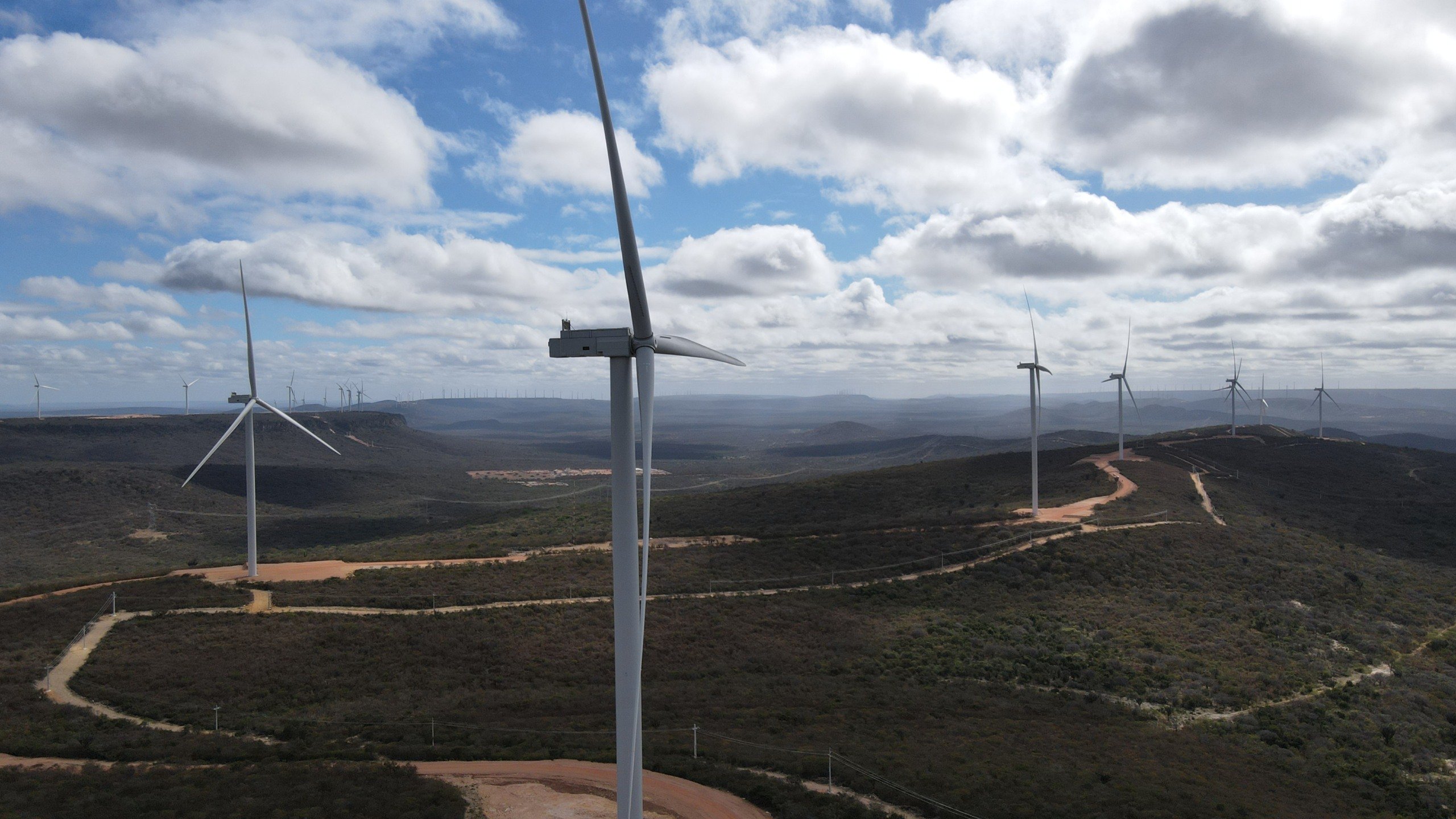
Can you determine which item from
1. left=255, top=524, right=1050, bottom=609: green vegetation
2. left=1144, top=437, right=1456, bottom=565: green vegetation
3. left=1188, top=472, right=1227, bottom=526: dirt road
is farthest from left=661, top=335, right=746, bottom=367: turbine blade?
left=1144, top=437, right=1456, bottom=565: green vegetation

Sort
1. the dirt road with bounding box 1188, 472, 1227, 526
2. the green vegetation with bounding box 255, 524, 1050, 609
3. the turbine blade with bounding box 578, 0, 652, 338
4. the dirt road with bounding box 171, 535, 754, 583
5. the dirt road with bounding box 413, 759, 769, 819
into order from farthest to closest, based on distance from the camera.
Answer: the dirt road with bounding box 1188, 472, 1227, 526 → the dirt road with bounding box 171, 535, 754, 583 → the green vegetation with bounding box 255, 524, 1050, 609 → the dirt road with bounding box 413, 759, 769, 819 → the turbine blade with bounding box 578, 0, 652, 338

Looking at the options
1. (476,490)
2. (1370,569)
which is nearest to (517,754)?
(1370,569)

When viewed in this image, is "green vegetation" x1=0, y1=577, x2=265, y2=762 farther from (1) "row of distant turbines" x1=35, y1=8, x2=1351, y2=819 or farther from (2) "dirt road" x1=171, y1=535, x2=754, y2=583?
(1) "row of distant turbines" x1=35, y1=8, x2=1351, y2=819

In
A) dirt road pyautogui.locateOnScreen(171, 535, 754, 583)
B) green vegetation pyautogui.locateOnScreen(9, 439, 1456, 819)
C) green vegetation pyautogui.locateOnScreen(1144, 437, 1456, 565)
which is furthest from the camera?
green vegetation pyautogui.locateOnScreen(1144, 437, 1456, 565)

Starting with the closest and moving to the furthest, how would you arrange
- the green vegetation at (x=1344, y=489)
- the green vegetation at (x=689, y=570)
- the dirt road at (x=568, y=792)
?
1. the dirt road at (x=568, y=792)
2. the green vegetation at (x=689, y=570)
3. the green vegetation at (x=1344, y=489)

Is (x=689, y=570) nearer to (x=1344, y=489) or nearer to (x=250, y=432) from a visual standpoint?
(x=250, y=432)

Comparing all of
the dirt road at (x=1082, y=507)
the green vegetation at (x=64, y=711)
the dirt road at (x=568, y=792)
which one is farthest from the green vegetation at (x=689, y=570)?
the dirt road at (x=568, y=792)

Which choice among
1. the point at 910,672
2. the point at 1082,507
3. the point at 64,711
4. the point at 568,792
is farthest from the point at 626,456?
the point at 1082,507

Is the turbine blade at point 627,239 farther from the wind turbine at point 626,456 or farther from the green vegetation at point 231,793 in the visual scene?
the green vegetation at point 231,793
